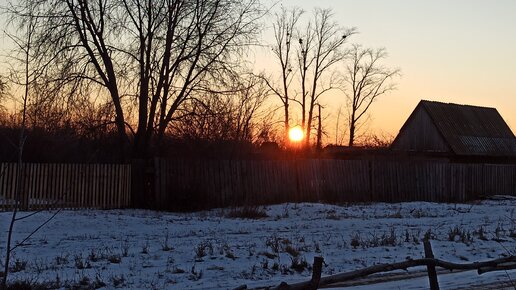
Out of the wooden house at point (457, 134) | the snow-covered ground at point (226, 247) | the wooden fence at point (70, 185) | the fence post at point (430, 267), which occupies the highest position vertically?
the wooden house at point (457, 134)

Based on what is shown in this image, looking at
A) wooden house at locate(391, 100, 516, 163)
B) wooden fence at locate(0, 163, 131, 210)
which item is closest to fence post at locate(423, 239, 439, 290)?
wooden fence at locate(0, 163, 131, 210)

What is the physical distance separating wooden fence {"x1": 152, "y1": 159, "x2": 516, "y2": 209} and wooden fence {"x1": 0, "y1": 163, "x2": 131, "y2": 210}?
1.52 metres

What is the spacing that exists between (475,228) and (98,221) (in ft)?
36.8

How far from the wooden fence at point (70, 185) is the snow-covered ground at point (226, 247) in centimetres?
158

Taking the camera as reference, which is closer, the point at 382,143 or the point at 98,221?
the point at 98,221

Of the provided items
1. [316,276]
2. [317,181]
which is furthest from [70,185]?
[316,276]

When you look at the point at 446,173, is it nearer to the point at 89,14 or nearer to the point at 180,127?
the point at 180,127

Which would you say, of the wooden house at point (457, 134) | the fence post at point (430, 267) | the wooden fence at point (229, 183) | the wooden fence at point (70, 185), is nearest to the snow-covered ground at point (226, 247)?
the wooden fence at point (70, 185)

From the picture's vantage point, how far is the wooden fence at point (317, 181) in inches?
902

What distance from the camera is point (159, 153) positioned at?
24750 millimetres

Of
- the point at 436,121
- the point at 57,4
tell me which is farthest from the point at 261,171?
the point at 436,121

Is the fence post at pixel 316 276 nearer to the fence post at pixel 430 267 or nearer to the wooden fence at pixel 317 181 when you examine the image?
the fence post at pixel 430 267

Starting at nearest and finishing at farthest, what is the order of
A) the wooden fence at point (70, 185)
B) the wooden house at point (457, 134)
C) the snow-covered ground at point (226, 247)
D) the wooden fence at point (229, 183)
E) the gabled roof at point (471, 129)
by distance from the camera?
the snow-covered ground at point (226, 247) < the wooden fence at point (70, 185) < the wooden fence at point (229, 183) < the wooden house at point (457, 134) < the gabled roof at point (471, 129)

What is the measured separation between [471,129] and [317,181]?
2286cm
